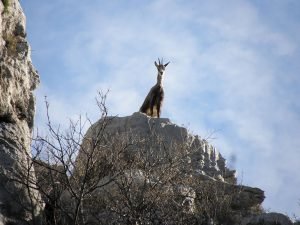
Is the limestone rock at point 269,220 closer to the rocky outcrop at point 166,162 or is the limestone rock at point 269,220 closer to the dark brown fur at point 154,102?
the rocky outcrop at point 166,162

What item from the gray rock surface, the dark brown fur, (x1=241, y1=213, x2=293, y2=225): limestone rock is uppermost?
the dark brown fur

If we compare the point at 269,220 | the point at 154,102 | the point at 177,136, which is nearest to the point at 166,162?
the point at 269,220

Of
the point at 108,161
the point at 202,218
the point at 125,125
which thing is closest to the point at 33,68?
the point at 108,161

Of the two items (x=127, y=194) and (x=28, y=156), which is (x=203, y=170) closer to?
(x=127, y=194)

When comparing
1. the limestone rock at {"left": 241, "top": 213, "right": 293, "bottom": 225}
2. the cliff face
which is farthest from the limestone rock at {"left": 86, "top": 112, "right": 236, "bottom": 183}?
the cliff face

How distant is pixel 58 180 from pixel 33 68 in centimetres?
288

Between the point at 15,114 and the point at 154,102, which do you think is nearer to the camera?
the point at 15,114

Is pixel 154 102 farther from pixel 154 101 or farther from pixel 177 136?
pixel 177 136

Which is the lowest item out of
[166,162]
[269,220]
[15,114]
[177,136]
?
[269,220]

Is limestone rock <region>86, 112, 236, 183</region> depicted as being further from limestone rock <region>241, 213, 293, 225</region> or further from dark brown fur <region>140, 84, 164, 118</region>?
limestone rock <region>241, 213, 293, 225</region>

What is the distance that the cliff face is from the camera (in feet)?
34.8

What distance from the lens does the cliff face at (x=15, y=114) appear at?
10594 millimetres

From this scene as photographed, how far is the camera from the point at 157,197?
1197 cm

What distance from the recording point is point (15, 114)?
12.2 meters
